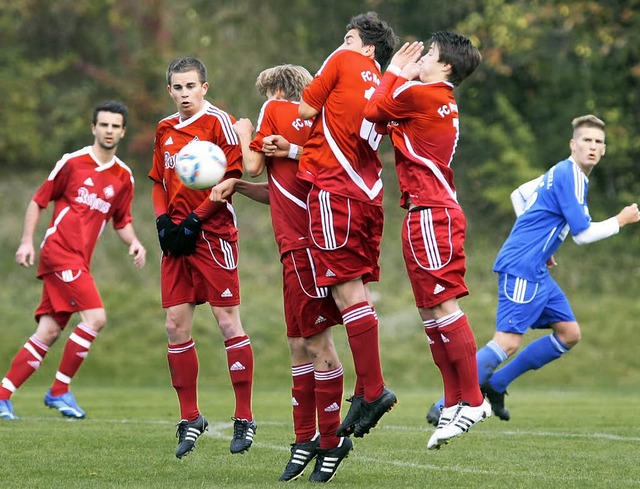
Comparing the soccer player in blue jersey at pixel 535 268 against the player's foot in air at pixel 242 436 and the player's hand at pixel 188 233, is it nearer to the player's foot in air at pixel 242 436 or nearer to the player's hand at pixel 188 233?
the player's foot in air at pixel 242 436

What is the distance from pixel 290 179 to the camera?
21.3 feet

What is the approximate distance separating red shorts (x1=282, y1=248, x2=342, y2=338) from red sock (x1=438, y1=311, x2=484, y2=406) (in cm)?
63

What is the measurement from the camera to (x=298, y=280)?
250 inches

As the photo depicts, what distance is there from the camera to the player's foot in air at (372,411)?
601 cm

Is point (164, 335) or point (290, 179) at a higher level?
point (290, 179)

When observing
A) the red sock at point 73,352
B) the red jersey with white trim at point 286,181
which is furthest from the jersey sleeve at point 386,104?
the red sock at point 73,352

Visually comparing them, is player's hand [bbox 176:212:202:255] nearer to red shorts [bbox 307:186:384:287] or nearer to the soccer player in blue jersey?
red shorts [bbox 307:186:384:287]

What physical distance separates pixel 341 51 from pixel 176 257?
1759 mm

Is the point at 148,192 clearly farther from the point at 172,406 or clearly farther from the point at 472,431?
the point at 472,431

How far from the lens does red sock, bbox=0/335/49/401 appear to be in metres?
9.77

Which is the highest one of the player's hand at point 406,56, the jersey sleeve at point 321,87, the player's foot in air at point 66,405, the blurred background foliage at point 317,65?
the blurred background foliage at point 317,65

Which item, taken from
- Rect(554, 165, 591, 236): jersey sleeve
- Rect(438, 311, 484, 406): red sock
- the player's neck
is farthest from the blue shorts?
the player's neck

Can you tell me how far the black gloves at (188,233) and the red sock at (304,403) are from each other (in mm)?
1079

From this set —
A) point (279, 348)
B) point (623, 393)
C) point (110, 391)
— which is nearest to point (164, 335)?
point (279, 348)
